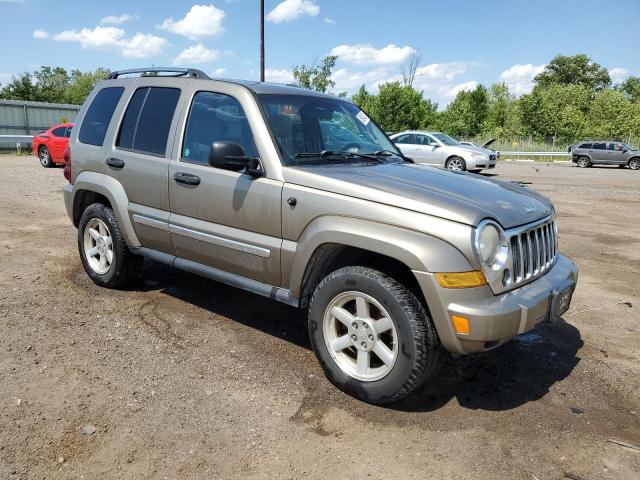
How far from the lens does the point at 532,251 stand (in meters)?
3.26

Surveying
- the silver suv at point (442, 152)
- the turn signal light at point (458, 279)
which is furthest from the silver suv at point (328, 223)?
the silver suv at point (442, 152)

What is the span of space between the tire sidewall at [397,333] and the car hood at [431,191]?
0.51 m

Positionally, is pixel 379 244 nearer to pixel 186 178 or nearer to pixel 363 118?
pixel 186 178

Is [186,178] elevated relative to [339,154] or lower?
lower

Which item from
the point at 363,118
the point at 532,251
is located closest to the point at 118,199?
the point at 363,118

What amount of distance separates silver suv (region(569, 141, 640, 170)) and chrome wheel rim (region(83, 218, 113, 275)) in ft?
97.6

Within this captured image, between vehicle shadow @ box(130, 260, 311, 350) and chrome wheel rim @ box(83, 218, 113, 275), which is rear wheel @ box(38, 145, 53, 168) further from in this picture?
chrome wheel rim @ box(83, 218, 113, 275)

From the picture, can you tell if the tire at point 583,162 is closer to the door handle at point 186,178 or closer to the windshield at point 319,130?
the windshield at point 319,130

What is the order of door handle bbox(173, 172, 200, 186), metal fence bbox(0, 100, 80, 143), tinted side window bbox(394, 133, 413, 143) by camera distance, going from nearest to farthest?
1. door handle bbox(173, 172, 200, 186)
2. tinted side window bbox(394, 133, 413, 143)
3. metal fence bbox(0, 100, 80, 143)

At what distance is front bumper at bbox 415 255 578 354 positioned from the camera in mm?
2824

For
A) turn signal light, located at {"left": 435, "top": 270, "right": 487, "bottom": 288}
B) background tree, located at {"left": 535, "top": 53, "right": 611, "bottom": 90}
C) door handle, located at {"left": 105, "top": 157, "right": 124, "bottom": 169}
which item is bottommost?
turn signal light, located at {"left": 435, "top": 270, "right": 487, "bottom": 288}

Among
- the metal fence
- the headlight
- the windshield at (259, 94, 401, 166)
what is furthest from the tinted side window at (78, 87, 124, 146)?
the metal fence

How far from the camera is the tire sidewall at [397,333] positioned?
300cm

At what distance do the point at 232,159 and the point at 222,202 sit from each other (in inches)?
17.4
